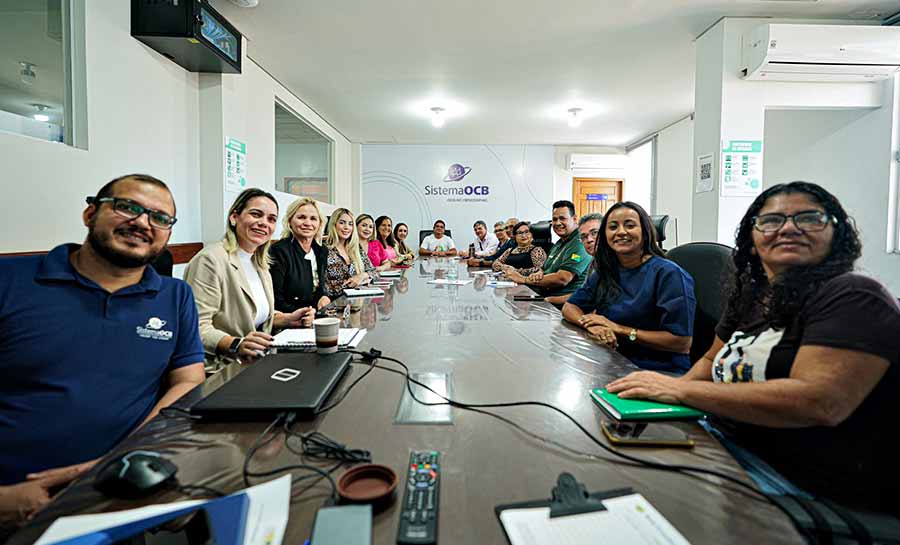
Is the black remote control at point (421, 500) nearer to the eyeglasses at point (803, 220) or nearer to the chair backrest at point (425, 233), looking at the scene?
the eyeglasses at point (803, 220)

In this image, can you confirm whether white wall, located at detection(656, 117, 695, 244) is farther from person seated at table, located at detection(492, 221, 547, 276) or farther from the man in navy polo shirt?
the man in navy polo shirt

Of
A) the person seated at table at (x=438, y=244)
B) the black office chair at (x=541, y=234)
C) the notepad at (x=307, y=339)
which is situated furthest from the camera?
the person seated at table at (x=438, y=244)

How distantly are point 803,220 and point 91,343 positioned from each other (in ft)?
5.77

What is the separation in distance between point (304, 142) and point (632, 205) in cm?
568

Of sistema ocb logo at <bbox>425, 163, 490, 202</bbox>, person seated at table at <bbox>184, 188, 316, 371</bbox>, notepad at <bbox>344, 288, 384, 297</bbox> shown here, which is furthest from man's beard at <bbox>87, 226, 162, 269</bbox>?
sistema ocb logo at <bbox>425, 163, 490, 202</bbox>

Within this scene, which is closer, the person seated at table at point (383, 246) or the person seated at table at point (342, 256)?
the person seated at table at point (342, 256)

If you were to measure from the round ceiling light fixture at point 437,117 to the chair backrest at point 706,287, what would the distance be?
177 inches

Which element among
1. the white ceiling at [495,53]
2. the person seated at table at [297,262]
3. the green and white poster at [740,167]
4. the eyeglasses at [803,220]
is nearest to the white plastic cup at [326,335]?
the eyeglasses at [803,220]

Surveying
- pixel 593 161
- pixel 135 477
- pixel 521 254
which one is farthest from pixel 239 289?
pixel 593 161

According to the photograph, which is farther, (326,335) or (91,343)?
(326,335)

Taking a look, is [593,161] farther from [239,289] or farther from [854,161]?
[239,289]

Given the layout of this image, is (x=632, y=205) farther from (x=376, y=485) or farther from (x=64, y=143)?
(x=64, y=143)

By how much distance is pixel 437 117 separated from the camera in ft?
20.0

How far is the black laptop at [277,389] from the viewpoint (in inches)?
34.7
